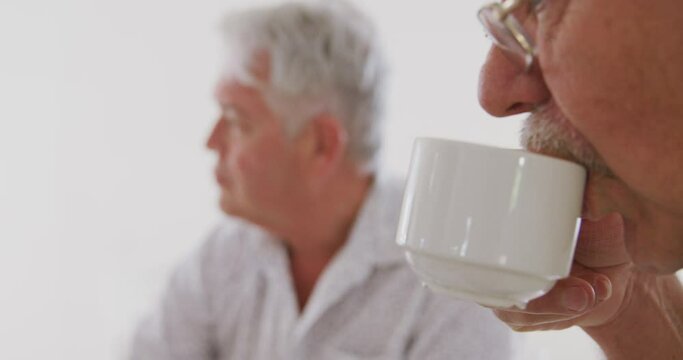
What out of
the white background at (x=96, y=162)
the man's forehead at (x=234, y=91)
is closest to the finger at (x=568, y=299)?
the man's forehead at (x=234, y=91)

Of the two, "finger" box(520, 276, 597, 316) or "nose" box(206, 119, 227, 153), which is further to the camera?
"nose" box(206, 119, 227, 153)

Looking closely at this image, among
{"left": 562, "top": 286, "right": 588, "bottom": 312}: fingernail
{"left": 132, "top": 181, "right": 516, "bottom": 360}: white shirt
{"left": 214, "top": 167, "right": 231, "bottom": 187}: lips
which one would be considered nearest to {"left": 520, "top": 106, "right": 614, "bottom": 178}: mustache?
{"left": 562, "top": 286, "right": 588, "bottom": 312}: fingernail

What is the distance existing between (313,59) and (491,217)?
1.25 meters

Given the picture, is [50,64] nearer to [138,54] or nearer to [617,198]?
[138,54]

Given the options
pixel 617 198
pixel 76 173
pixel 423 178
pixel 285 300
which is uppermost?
pixel 423 178

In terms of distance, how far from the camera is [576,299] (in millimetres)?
819

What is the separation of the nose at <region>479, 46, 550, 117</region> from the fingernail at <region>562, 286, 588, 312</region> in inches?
7.9

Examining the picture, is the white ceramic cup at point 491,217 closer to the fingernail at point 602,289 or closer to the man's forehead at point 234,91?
the fingernail at point 602,289

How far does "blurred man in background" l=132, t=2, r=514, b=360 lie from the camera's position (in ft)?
5.93

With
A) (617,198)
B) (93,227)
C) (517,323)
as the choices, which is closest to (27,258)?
(93,227)

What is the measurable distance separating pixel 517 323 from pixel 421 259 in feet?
0.89

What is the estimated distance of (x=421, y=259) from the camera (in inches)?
26.9

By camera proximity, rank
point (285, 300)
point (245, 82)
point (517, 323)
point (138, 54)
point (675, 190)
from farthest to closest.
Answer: point (138, 54)
point (245, 82)
point (285, 300)
point (517, 323)
point (675, 190)

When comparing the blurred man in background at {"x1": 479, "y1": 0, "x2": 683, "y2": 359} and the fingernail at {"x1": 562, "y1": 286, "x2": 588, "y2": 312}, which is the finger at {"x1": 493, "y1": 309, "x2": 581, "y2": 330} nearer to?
the fingernail at {"x1": 562, "y1": 286, "x2": 588, "y2": 312}
